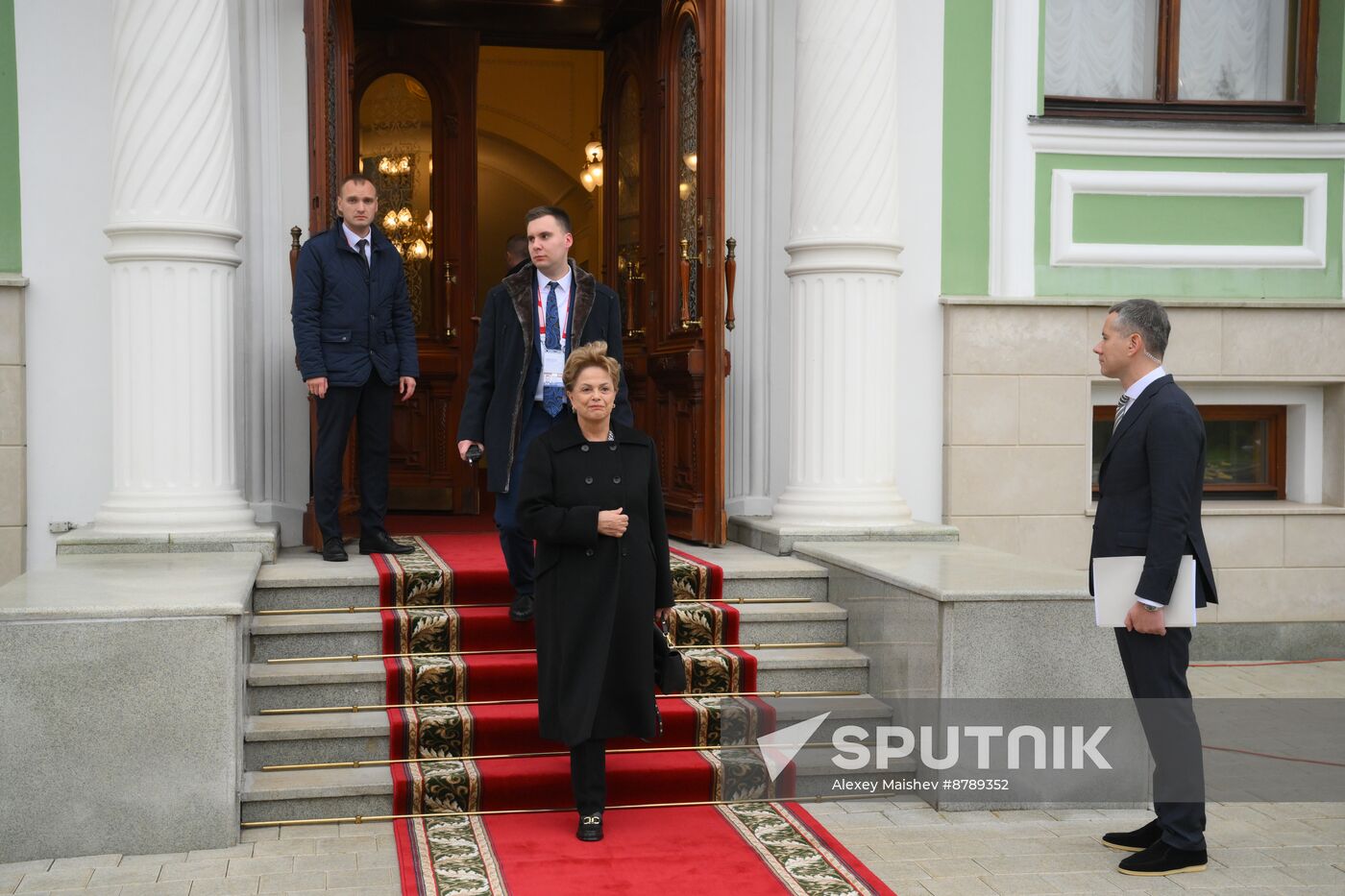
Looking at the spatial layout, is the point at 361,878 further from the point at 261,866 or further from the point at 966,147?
the point at 966,147

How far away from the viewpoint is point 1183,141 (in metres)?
8.74

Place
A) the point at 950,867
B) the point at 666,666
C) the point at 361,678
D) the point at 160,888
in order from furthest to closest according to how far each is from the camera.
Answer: the point at 361,678
the point at 666,666
the point at 950,867
the point at 160,888

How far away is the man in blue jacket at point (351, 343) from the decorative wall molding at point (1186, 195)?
3.89 metres

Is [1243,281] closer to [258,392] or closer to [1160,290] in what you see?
[1160,290]

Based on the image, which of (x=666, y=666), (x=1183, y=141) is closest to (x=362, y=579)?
(x=666, y=666)

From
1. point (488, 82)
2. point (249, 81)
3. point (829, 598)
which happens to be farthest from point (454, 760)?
point (488, 82)

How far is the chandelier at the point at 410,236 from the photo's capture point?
10.8 meters

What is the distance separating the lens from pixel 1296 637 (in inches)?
348

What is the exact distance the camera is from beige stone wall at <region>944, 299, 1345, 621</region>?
8531 millimetres

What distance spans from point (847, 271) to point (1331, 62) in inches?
143

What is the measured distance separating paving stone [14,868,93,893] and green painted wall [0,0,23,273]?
12.7 ft

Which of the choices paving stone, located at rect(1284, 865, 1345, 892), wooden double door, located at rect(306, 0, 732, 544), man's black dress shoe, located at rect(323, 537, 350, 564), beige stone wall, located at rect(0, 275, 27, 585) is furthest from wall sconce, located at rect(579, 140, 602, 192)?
paving stone, located at rect(1284, 865, 1345, 892)

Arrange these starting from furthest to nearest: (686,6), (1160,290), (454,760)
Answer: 1. (1160,290)
2. (686,6)
3. (454,760)

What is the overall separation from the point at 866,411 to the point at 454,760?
3050 mm
